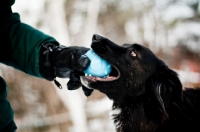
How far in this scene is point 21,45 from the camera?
207 cm

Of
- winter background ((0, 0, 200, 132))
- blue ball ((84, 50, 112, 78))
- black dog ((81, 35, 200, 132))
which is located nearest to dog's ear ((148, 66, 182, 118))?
black dog ((81, 35, 200, 132))

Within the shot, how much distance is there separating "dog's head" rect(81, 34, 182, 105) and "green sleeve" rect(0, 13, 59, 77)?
44cm

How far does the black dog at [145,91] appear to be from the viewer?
2322 mm

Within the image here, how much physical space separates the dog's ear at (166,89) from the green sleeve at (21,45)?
2.90 ft

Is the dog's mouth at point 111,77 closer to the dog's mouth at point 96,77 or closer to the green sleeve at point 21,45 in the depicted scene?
the dog's mouth at point 96,77

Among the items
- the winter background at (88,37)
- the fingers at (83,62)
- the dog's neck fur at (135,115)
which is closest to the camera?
the fingers at (83,62)

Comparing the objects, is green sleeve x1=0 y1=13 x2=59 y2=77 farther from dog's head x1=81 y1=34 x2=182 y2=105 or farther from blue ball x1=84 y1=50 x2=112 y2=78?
dog's head x1=81 y1=34 x2=182 y2=105

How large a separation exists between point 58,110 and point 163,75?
14235mm

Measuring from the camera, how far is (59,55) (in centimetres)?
208

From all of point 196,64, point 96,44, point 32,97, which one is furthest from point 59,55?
point 32,97

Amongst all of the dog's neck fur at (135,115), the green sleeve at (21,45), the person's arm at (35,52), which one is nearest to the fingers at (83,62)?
the person's arm at (35,52)

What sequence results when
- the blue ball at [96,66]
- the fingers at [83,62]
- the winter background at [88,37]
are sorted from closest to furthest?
the fingers at [83,62]
the blue ball at [96,66]
the winter background at [88,37]

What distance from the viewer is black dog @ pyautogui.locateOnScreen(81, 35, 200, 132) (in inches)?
91.4

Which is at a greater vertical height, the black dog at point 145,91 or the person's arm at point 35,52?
the person's arm at point 35,52
